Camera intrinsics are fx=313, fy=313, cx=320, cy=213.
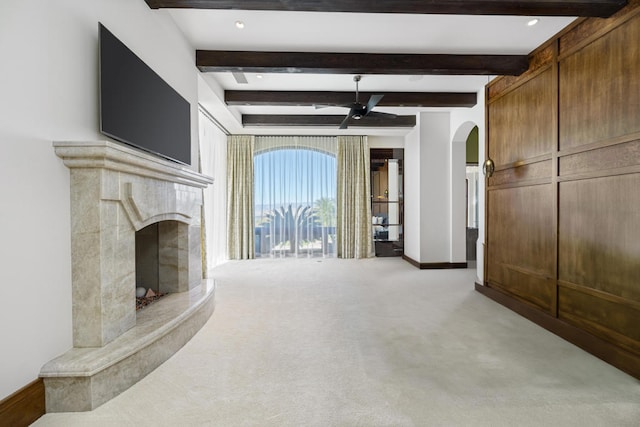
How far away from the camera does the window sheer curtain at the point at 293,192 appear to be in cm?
689

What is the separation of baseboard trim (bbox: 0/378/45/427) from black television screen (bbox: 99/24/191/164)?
144 cm

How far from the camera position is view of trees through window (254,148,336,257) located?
22.6 ft

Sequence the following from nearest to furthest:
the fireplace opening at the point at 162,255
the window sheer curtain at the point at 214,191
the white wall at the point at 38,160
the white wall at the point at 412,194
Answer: the white wall at the point at 38,160 < the fireplace opening at the point at 162,255 < the window sheer curtain at the point at 214,191 < the white wall at the point at 412,194

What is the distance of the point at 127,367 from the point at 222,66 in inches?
119

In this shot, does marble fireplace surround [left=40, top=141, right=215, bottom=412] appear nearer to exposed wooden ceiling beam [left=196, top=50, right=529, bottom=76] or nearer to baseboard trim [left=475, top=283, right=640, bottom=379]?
exposed wooden ceiling beam [left=196, top=50, right=529, bottom=76]

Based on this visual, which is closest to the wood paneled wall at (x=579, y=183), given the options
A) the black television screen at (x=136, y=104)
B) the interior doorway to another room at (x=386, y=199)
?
the interior doorway to another room at (x=386, y=199)

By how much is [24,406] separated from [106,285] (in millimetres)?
641

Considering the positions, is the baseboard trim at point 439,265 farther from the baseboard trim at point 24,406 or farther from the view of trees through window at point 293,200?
the baseboard trim at point 24,406

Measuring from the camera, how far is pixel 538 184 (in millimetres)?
3141

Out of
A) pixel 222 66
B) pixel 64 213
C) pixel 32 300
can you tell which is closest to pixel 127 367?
pixel 32 300

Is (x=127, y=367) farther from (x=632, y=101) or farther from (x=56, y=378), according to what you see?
(x=632, y=101)

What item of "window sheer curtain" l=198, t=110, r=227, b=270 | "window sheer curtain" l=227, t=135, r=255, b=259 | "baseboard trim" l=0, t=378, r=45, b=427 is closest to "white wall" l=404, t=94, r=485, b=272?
"window sheer curtain" l=227, t=135, r=255, b=259

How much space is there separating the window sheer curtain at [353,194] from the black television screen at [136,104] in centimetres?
421

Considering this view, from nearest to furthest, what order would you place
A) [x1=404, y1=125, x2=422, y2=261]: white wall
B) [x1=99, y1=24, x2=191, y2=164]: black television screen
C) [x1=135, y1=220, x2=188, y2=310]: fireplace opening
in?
[x1=99, y1=24, x2=191, y2=164]: black television screen → [x1=135, y1=220, x2=188, y2=310]: fireplace opening → [x1=404, y1=125, x2=422, y2=261]: white wall
